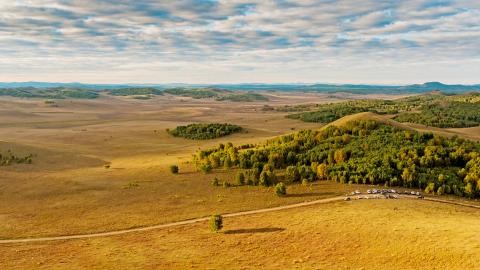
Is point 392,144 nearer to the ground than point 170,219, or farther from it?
farther from it

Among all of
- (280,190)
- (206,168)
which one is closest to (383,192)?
(280,190)

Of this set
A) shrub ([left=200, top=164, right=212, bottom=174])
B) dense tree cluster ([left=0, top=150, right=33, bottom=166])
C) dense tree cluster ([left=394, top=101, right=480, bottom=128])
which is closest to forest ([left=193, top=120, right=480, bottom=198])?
shrub ([left=200, top=164, right=212, bottom=174])

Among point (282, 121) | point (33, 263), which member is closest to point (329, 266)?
point (33, 263)

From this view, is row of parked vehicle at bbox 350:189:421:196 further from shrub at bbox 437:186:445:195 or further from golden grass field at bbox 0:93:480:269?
shrub at bbox 437:186:445:195

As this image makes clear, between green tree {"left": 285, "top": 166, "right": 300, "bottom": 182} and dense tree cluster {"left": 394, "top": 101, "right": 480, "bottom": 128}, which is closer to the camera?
green tree {"left": 285, "top": 166, "right": 300, "bottom": 182}

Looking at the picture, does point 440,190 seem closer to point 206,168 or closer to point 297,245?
point 297,245

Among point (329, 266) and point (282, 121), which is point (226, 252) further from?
point (282, 121)
